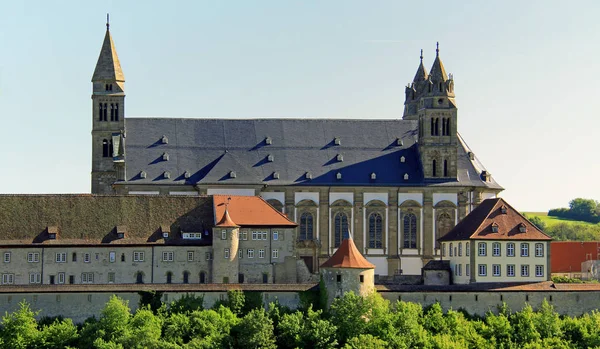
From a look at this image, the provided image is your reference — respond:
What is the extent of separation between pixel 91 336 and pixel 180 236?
545 inches

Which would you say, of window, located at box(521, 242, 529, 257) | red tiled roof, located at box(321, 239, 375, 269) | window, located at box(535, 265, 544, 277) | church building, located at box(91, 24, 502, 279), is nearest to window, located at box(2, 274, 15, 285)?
church building, located at box(91, 24, 502, 279)

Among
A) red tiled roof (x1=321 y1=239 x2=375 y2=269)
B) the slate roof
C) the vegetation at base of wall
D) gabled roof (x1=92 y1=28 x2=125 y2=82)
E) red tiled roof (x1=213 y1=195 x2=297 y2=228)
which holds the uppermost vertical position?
gabled roof (x1=92 y1=28 x2=125 y2=82)

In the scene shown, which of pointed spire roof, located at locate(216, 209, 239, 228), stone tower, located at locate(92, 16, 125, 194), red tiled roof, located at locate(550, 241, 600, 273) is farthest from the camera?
red tiled roof, located at locate(550, 241, 600, 273)

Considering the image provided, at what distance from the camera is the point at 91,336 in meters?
92.2

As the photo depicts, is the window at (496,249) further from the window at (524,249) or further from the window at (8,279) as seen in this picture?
the window at (8,279)

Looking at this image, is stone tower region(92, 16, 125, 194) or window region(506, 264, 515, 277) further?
stone tower region(92, 16, 125, 194)

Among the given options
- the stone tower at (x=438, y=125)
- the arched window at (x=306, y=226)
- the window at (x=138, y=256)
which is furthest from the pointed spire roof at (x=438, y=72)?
the window at (x=138, y=256)

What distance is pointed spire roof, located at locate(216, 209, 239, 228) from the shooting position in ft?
337

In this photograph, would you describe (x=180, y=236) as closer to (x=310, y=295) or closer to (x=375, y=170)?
(x=310, y=295)

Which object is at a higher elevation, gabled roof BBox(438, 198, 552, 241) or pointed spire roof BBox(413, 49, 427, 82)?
pointed spire roof BBox(413, 49, 427, 82)

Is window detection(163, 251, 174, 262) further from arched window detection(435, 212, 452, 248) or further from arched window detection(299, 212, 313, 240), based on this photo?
arched window detection(435, 212, 452, 248)

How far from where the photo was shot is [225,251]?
102 metres

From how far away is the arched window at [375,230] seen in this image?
11962cm

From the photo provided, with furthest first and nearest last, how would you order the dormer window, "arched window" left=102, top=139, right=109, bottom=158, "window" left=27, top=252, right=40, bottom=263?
A: "arched window" left=102, top=139, right=109, bottom=158, the dormer window, "window" left=27, top=252, right=40, bottom=263
